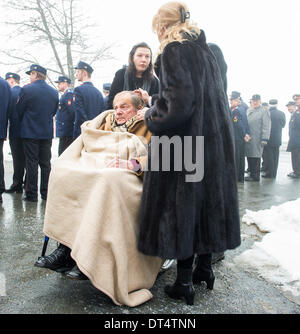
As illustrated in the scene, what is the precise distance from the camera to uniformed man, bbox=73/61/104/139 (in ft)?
19.1

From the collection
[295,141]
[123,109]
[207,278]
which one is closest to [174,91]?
[123,109]

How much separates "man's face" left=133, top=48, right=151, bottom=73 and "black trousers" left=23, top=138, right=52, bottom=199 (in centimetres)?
289

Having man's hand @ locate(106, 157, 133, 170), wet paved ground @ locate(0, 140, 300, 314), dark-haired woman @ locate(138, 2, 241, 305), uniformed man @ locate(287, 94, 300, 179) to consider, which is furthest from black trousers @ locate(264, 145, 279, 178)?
man's hand @ locate(106, 157, 133, 170)

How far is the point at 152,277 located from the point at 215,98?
127 cm

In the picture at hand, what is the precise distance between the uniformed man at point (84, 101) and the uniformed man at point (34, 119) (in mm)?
414

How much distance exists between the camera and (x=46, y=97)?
5617 mm

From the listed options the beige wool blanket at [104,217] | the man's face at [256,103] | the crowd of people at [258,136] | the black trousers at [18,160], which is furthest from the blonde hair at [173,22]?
the man's face at [256,103]

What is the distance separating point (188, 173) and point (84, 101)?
4125 mm

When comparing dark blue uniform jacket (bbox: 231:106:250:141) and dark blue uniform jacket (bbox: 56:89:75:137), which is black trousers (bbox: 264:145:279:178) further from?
dark blue uniform jacket (bbox: 56:89:75:137)

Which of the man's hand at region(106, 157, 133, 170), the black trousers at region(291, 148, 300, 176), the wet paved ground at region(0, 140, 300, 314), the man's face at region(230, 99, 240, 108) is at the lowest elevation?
the wet paved ground at region(0, 140, 300, 314)

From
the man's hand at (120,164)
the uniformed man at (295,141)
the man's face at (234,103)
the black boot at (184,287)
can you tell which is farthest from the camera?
the uniformed man at (295,141)

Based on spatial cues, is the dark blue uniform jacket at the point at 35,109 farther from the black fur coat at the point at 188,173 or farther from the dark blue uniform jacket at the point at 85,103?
the black fur coat at the point at 188,173

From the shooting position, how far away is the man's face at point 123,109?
2.69m
